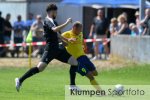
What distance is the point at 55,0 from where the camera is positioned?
128 feet

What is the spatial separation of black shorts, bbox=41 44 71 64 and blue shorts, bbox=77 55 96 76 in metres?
0.32

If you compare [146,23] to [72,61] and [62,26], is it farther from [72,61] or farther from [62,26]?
[62,26]

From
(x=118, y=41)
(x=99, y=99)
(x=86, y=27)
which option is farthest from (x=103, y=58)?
(x=99, y=99)

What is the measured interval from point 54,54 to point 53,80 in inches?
138

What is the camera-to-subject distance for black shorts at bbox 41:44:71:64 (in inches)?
709

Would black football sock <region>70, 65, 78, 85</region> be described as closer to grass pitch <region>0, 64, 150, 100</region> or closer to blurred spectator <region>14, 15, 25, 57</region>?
grass pitch <region>0, 64, 150, 100</region>

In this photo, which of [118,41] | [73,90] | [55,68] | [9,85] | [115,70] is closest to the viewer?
[73,90]

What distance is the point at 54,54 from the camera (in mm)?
18047

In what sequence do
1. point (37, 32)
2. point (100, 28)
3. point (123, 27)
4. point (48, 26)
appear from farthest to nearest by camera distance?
1. point (37, 32)
2. point (100, 28)
3. point (123, 27)
4. point (48, 26)

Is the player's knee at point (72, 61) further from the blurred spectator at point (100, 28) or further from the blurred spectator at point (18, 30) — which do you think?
the blurred spectator at point (18, 30)

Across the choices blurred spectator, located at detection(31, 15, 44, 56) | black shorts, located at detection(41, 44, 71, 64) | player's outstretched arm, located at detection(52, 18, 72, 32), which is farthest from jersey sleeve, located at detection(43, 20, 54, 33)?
blurred spectator, located at detection(31, 15, 44, 56)

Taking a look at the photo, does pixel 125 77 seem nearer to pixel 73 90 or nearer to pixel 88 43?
pixel 73 90

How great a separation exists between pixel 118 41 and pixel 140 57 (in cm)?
215

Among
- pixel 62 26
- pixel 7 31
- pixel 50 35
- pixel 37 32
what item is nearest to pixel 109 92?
pixel 62 26
